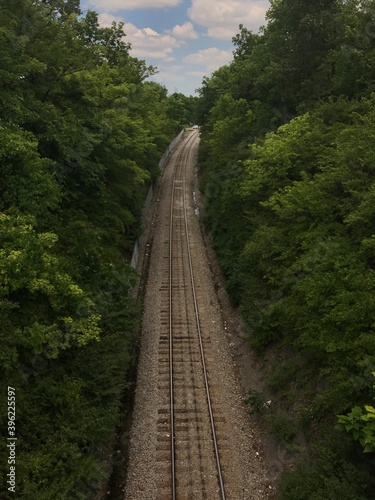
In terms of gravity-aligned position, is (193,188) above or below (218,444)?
above

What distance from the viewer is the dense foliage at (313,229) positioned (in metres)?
11.0

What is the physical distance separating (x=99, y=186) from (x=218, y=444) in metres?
13.7

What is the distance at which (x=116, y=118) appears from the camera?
2506cm

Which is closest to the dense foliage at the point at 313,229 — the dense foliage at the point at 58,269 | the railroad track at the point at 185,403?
the railroad track at the point at 185,403

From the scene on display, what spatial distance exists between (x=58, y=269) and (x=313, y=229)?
10432 millimetres

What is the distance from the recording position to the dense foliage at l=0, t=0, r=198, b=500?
10.8 m

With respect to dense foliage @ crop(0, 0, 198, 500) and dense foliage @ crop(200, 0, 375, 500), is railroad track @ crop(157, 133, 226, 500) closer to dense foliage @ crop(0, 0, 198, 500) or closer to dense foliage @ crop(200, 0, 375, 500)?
dense foliage @ crop(0, 0, 198, 500)

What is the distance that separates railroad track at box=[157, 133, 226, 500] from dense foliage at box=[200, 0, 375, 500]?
2.30 meters

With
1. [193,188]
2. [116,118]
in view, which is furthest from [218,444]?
[193,188]

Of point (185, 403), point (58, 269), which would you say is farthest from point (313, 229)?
point (58, 269)

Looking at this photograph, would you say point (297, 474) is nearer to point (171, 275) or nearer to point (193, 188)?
point (171, 275)

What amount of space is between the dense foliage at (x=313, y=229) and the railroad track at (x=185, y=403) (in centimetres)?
230

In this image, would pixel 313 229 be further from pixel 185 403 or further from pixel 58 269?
pixel 58 269

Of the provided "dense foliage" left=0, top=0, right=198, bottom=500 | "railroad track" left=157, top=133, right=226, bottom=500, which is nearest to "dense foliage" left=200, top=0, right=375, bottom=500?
"railroad track" left=157, top=133, right=226, bottom=500
